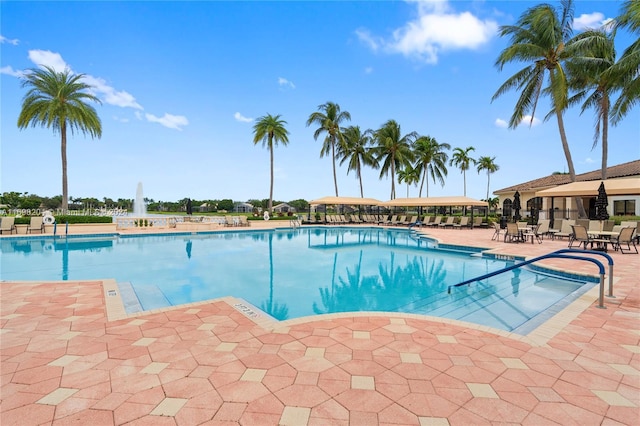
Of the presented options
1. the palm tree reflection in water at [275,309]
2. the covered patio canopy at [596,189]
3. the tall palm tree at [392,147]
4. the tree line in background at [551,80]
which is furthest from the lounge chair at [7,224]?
the tall palm tree at [392,147]

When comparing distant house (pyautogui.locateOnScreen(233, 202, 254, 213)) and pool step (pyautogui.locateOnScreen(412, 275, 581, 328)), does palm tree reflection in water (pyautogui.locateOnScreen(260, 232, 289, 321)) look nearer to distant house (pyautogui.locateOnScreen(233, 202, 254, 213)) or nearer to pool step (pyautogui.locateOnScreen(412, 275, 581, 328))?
pool step (pyautogui.locateOnScreen(412, 275, 581, 328))

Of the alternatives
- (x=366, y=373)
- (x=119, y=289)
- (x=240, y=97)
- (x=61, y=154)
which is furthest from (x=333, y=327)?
(x=61, y=154)

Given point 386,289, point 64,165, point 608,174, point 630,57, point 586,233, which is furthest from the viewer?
point 608,174

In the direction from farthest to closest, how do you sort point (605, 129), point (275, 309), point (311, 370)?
point (605, 129) → point (275, 309) → point (311, 370)

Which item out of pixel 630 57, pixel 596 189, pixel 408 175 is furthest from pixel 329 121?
pixel 596 189

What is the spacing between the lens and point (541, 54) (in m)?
15.4

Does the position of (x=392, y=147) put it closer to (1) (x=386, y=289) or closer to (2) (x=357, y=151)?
(2) (x=357, y=151)

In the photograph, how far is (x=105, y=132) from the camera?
2078 centimetres

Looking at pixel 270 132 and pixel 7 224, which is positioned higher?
pixel 270 132

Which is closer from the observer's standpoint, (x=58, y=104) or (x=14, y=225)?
(x=14, y=225)

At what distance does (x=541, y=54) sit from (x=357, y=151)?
56.9 ft

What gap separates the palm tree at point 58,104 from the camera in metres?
17.8

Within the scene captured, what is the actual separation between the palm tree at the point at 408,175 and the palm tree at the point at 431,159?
421mm

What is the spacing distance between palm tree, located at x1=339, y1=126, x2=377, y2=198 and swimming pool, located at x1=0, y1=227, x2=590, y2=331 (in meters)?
19.2
